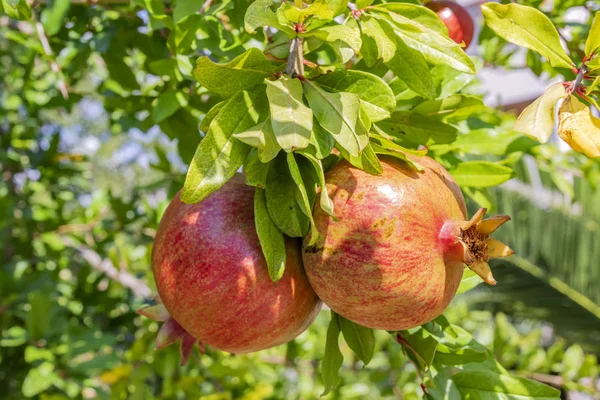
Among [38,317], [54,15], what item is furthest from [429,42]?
[38,317]

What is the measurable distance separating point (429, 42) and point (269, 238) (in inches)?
12.7

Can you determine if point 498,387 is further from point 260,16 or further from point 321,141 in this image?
point 260,16

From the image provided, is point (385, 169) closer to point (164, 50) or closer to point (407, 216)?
point (407, 216)

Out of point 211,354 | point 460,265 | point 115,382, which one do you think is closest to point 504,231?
point 211,354

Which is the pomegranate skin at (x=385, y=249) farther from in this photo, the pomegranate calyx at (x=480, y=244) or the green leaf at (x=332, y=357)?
the green leaf at (x=332, y=357)

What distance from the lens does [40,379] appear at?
1.46 m

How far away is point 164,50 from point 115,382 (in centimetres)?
90

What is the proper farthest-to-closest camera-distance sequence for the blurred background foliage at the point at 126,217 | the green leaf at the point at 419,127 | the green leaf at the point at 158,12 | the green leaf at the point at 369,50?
the blurred background foliage at the point at 126,217 < the green leaf at the point at 158,12 < the green leaf at the point at 419,127 < the green leaf at the point at 369,50

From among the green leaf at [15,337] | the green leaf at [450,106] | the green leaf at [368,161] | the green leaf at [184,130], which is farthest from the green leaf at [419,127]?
the green leaf at [15,337]

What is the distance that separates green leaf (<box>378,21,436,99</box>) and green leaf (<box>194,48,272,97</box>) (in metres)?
0.17

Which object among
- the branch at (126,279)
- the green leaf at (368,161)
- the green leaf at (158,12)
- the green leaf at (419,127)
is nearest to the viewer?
the green leaf at (368,161)

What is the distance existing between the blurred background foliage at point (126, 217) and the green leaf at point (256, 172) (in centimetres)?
30

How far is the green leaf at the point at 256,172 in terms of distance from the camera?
727mm

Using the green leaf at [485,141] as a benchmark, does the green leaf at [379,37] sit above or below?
above
